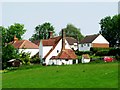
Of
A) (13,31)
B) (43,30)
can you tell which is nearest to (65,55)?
(13,31)

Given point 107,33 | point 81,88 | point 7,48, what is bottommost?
point 81,88

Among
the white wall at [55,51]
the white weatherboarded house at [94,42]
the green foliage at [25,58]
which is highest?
the white weatherboarded house at [94,42]

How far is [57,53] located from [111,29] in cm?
5877

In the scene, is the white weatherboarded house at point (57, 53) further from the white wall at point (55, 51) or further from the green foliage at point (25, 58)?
Result: the green foliage at point (25, 58)

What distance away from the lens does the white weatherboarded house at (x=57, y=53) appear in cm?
7694

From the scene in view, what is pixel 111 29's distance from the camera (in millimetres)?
135500

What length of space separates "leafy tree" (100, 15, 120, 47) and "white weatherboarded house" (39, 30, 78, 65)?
155 ft

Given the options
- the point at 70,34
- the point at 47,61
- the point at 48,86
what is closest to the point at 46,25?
the point at 70,34

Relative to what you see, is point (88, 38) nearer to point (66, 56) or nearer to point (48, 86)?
point (66, 56)

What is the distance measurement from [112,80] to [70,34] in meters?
149

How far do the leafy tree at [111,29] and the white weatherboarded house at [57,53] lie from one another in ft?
155

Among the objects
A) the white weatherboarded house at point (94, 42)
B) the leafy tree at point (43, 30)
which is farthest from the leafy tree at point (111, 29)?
the leafy tree at point (43, 30)

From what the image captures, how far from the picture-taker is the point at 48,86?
2550 centimetres

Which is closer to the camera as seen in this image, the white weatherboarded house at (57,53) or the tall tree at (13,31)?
the white weatherboarded house at (57,53)
